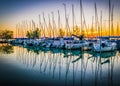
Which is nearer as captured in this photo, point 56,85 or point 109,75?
point 56,85

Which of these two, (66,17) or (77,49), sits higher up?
(66,17)

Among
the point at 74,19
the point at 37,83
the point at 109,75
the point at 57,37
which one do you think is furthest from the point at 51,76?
the point at 57,37

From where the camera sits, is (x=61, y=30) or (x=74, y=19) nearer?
(x=74, y=19)

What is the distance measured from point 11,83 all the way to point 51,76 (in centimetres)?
115

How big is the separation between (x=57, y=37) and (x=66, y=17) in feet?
14.3

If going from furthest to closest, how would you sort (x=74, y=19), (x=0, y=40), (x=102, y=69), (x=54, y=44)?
(x=0, y=40)
(x=54, y=44)
(x=74, y=19)
(x=102, y=69)

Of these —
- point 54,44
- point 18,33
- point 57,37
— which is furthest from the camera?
point 18,33

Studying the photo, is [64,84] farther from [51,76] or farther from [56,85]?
[51,76]

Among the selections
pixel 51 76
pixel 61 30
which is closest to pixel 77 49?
pixel 61 30

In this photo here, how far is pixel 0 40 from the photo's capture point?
116ft

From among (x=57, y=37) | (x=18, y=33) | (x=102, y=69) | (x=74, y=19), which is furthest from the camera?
(x=18, y=33)

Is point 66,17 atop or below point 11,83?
atop

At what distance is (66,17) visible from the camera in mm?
15320

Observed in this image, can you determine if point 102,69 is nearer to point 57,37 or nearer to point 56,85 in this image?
point 56,85
